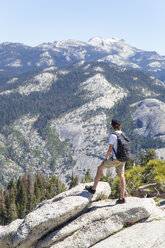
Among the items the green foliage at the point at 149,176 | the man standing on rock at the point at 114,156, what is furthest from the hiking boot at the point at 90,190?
the green foliage at the point at 149,176

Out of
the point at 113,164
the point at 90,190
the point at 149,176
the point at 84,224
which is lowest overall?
the point at 149,176

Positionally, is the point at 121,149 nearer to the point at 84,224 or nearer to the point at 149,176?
the point at 84,224

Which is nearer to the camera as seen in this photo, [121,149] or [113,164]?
[121,149]

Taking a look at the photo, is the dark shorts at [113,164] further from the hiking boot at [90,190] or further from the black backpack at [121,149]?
the hiking boot at [90,190]

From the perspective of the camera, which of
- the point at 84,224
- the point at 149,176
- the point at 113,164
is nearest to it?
the point at 84,224

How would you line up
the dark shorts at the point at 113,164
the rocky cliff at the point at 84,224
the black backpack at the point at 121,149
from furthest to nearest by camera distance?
1. the dark shorts at the point at 113,164
2. the black backpack at the point at 121,149
3. the rocky cliff at the point at 84,224

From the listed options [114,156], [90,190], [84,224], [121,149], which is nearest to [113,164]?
[114,156]

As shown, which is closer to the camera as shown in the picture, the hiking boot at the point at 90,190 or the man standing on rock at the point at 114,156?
the man standing on rock at the point at 114,156

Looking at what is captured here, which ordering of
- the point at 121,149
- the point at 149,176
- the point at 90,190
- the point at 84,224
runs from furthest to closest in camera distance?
the point at 149,176 → the point at 90,190 → the point at 84,224 → the point at 121,149

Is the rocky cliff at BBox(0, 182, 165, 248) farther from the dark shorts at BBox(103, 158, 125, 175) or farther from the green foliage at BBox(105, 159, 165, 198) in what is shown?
the green foliage at BBox(105, 159, 165, 198)

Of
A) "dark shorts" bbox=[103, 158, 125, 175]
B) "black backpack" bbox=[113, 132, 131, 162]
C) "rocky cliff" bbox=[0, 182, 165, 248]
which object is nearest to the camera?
"rocky cliff" bbox=[0, 182, 165, 248]

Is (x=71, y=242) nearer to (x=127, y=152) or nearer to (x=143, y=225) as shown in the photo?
(x=143, y=225)

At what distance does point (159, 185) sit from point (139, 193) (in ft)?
13.1

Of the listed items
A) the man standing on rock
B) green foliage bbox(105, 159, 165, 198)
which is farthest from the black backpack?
green foliage bbox(105, 159, 165, 198)
